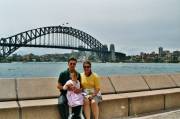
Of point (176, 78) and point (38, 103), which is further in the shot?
point (176, 78)

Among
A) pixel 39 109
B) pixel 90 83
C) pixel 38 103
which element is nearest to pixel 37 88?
pixel 38 103

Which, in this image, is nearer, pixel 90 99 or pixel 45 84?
pixel 90 99

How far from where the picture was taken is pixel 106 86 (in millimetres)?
9266

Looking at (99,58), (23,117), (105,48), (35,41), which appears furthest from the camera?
(105,48)

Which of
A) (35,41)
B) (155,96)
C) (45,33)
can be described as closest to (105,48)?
(45,33)

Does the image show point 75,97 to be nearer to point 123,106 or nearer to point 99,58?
point 123,106

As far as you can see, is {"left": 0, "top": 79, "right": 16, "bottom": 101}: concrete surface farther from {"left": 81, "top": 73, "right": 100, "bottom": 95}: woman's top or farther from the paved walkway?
the paved walkway

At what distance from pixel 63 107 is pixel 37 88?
84 cm

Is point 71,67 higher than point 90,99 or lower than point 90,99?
higher

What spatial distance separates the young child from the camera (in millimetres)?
7246

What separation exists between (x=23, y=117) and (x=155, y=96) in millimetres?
3386

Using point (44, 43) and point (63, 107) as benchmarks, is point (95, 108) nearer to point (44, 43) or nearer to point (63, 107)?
point (63, 107)

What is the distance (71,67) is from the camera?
24.0 ft

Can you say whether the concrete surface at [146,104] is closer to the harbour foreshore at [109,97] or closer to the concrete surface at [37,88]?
the harbour foreshore at [109,97]
